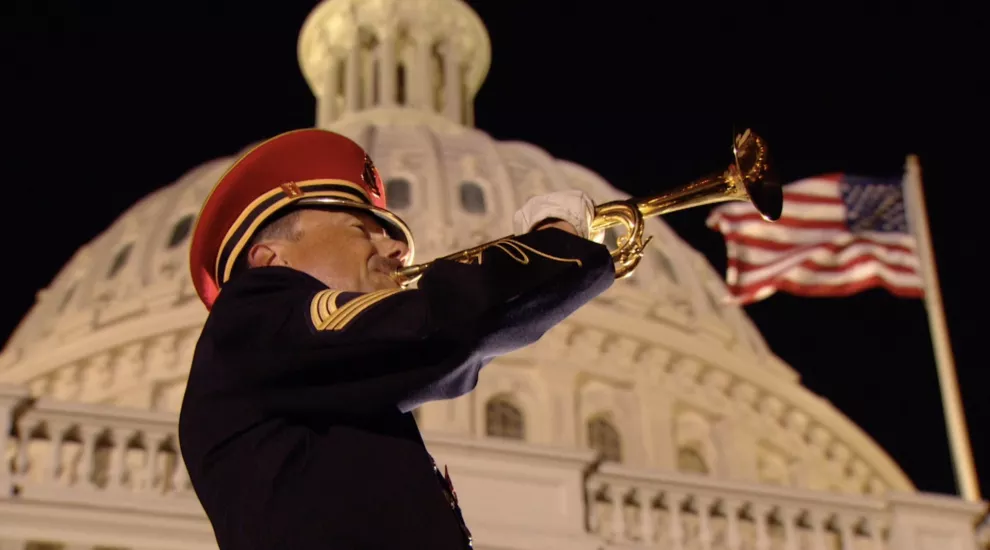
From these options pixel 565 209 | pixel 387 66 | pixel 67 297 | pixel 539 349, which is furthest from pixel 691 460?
pixel 565 209

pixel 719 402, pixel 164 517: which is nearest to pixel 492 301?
pixel 164 517

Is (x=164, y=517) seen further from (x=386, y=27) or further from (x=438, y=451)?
(x=386, y=27)

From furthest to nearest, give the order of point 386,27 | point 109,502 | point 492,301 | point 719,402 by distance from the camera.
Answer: point 386,27 → point 719,402 → point 109,502 → point 492,301

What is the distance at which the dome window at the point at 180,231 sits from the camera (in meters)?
41.3

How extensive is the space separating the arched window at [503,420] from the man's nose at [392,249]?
3087cm

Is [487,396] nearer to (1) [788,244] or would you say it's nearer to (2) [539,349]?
(2) [539,349]

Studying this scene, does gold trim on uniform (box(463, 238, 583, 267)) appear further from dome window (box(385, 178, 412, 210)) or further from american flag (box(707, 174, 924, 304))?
dome window (box(385, 178, 412, 210))

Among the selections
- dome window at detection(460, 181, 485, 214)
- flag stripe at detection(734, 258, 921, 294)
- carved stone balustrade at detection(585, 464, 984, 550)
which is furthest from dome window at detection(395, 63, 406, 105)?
carved stone balustrade at detection(585, 464, 984, 550)

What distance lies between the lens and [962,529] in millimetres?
20281

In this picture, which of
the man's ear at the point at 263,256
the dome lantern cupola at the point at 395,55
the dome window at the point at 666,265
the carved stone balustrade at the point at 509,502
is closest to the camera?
→ the man's ear at the point at 263,256

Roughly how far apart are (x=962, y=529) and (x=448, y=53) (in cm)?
3245

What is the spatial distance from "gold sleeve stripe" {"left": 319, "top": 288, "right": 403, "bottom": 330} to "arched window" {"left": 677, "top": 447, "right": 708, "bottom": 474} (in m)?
33.5

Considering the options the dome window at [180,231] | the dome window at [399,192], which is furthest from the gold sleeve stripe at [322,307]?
the dome window at [180,231]

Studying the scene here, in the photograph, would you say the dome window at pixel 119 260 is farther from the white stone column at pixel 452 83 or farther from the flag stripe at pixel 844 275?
the flag stripe at pixel 844 275
